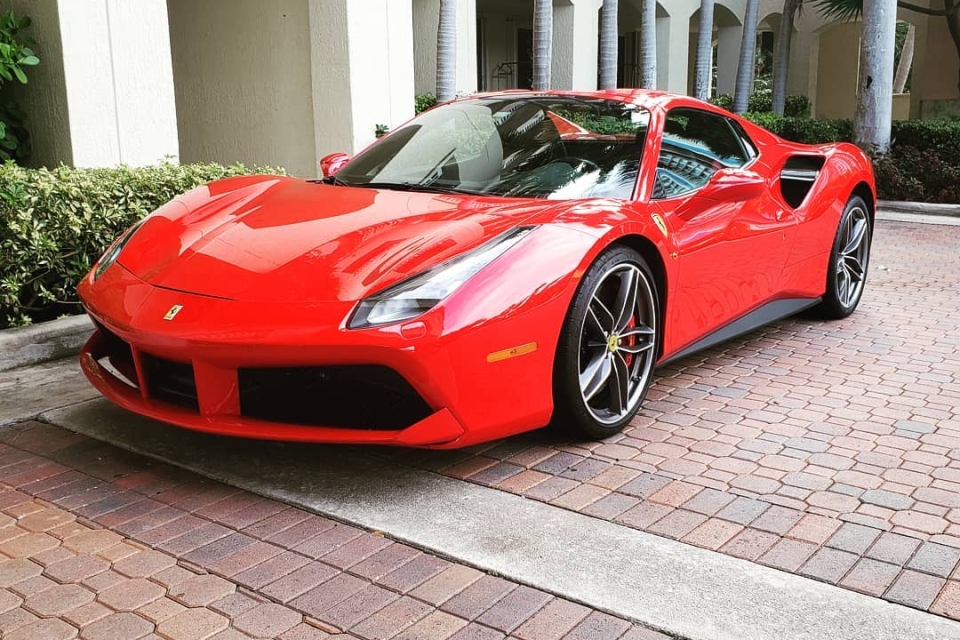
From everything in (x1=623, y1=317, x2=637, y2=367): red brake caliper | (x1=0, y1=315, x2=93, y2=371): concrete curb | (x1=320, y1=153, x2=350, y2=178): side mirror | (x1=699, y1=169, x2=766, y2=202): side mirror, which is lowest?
(x1=0, y1=315, x2=93, y2=371): concrete curb

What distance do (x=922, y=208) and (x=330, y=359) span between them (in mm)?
9585

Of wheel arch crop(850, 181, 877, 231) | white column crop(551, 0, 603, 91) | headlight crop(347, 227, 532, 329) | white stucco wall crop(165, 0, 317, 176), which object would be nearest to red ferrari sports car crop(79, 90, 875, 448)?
headlight crop(347, 227, 532, 329)

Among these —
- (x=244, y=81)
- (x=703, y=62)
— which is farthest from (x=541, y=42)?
(x=703, y=62)

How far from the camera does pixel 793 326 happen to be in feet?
18.2

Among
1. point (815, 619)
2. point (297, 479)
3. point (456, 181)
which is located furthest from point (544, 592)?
point (456, 181)

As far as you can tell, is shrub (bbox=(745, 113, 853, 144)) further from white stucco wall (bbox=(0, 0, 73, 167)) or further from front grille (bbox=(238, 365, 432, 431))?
front grille (bbox=(238, 365, 432, 431))

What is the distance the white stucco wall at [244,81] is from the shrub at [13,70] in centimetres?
346

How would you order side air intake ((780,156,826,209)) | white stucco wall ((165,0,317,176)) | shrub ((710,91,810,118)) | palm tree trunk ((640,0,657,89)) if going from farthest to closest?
shrub ((710,91,810,118)) → palm tree trunk ((640,0,657,89)) → white stucco wall ((165,0,317,176)) → side air intake ((780,156,826,209))

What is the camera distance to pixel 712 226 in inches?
160

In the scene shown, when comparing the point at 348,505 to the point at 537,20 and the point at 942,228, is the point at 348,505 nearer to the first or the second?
the point at 942,228

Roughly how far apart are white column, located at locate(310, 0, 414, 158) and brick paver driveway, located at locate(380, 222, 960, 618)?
524 cm

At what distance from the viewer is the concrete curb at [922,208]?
10.5m

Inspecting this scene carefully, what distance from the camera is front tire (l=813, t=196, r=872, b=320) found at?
5.36 meters

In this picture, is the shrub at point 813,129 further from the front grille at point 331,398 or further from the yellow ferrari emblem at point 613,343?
the front grille at point 331,398
